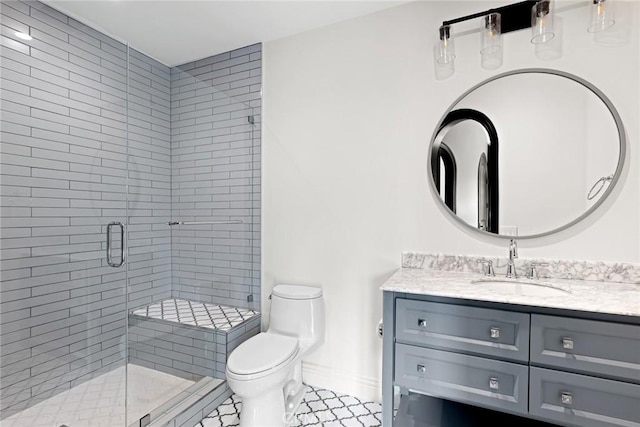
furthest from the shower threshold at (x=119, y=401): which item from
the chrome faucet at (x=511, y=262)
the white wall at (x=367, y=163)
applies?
the chrome faucet at (x=511, y=262)

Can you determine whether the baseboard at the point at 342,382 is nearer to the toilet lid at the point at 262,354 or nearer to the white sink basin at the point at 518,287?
the toilet lid at the point at 262,354

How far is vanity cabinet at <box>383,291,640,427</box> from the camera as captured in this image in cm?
111

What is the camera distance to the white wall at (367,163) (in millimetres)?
1562

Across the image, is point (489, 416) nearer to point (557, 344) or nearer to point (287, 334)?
point (557, 344)

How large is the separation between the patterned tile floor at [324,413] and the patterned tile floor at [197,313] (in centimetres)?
48

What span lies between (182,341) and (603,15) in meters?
2.91

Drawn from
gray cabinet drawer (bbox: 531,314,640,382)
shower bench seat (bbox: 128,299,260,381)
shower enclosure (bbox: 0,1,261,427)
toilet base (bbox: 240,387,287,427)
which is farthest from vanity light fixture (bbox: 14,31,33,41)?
gray cabinet drawer (bbox: 531,314,640,382)

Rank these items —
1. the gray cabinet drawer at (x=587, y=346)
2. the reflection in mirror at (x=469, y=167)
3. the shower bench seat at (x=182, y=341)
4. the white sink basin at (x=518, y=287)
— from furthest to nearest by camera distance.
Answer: the shower bench seat at (x=182, y=341)
the reflection in mirror at (x=469, y=167)
the white sink basin at (x=518, y=287)
the gray cabinet drawer at (x=587, y=346)

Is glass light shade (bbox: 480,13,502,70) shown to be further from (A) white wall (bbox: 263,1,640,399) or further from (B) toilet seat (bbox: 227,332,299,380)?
(B) toilet seat (bbox: 227,332,299,380)

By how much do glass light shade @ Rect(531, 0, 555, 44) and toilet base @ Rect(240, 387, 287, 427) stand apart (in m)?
2.20

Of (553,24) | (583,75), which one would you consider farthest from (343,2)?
(583,75)

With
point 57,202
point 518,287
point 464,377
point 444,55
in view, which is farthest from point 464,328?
point 57,202

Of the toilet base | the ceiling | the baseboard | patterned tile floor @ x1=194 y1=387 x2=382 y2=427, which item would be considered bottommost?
patterned tile floor @ x1=194 y1=387 x2=382 y2=427

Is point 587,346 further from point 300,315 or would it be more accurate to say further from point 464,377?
point 300,315
